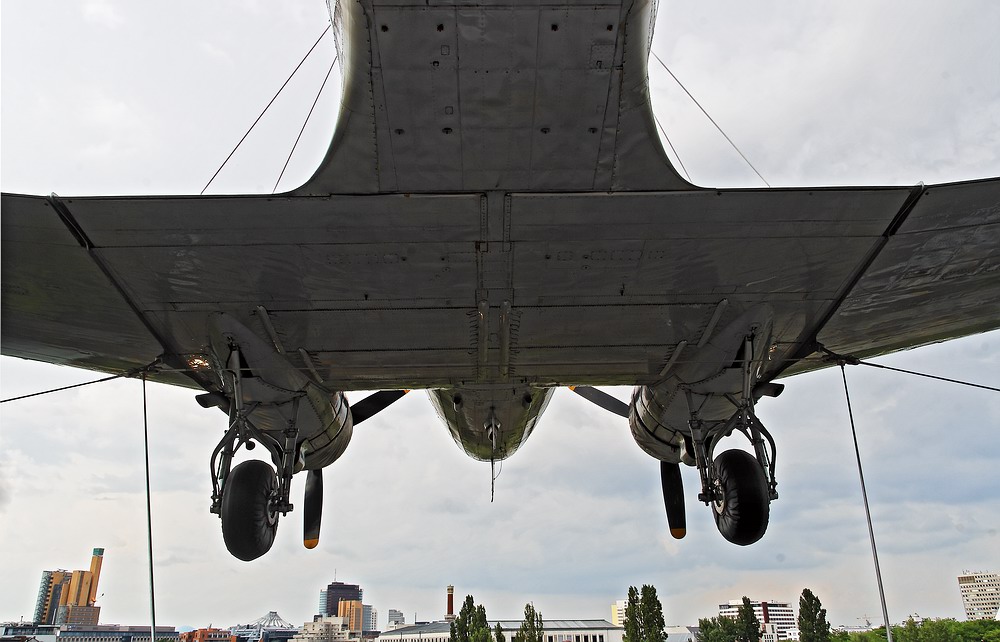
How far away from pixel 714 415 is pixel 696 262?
12.2 feet

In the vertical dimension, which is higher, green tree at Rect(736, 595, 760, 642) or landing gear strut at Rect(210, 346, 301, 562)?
landing gear strut at Rect(210, 346, 301, 562)

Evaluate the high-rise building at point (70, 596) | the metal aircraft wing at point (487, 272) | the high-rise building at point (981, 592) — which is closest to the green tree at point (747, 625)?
the metal aircraft wing at point (487, 272)

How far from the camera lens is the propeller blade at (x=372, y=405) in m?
12.6

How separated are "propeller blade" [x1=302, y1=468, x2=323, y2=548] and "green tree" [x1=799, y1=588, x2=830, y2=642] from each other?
5226 cm

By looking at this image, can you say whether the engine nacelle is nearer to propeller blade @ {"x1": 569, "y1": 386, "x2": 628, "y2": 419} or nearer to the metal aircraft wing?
the metal aircraft wing

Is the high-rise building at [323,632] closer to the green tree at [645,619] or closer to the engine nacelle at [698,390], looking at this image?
the green tree at [645,619]

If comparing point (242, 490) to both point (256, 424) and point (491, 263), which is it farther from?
point (491, 263)

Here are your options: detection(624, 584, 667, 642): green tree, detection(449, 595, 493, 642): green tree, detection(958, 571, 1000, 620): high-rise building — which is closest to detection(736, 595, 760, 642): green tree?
detection(624, 584, 667, 642): green tree

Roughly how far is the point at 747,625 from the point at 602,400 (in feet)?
186

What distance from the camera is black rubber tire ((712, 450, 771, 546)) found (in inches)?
335

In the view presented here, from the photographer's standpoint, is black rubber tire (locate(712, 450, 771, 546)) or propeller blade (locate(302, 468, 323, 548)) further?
propeller blade (locate(302, 468, 323, 548))

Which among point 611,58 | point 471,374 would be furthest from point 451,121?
point 471,374

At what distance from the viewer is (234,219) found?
19.2 ft

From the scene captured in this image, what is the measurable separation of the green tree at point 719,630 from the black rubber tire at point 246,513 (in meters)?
62.7
